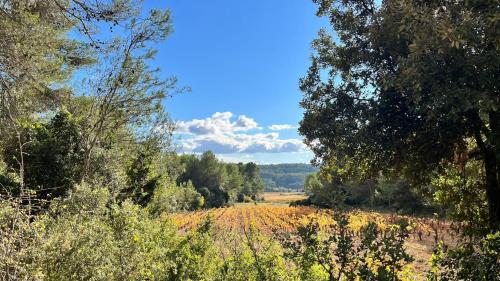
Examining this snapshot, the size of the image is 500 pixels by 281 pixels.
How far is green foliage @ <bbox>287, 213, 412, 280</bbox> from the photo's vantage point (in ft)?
13.0

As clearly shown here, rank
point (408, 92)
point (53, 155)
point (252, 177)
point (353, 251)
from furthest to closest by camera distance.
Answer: point (252, 177)
point (53, 155)
point (408, 92)
point (353, 251)

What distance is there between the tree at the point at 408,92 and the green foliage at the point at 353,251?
278cm

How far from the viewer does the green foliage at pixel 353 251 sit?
3.96m

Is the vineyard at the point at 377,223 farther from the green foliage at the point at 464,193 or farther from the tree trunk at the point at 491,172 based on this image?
the tree trunk at the point at 491,172

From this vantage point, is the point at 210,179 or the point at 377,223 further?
the point at 210,179

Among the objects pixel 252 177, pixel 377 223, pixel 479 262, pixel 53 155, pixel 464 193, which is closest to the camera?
pixel 479 262

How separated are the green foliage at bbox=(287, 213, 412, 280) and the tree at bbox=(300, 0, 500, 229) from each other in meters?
2.78

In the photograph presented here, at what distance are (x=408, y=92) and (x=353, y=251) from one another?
4.24 m

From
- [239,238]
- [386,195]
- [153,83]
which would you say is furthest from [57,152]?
[386,195]

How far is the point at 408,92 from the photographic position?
7523 millimetres

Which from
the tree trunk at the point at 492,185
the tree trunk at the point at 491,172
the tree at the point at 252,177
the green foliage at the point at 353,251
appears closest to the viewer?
the green foliage at the point at 353,251

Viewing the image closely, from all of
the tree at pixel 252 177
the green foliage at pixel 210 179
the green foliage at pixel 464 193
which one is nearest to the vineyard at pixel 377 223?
the green foliage at pixel 464 193

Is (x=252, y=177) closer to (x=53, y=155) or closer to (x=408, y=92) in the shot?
(x=53, y=155)

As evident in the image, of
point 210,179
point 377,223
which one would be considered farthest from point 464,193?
point 210,179
